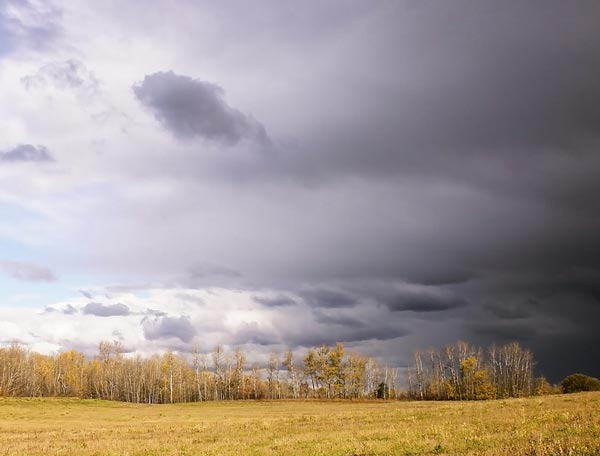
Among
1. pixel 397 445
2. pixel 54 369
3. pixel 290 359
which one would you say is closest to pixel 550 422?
→ pixel 397 445

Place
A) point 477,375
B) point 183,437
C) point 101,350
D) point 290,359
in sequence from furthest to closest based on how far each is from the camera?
point 101,350 → point 290,359 → point 477,375 → point 183,437

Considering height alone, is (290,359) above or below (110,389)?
above

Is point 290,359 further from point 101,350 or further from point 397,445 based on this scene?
point 397,445

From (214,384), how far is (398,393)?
6134 centimetres

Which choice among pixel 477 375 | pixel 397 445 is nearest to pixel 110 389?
pixel 477 375

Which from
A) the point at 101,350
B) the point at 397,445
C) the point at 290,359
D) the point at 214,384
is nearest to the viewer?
the point at 397,445

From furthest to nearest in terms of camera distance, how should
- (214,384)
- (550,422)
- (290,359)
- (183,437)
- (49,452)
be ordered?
(214,384) < (290,359) < (183,437) < (49,452) < (550,422)

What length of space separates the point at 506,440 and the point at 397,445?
4.83m

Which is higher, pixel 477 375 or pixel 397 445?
pixel 397 445

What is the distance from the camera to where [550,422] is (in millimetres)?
28109

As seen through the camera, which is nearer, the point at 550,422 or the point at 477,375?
the point at 550,422

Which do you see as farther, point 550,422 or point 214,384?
point 214,384

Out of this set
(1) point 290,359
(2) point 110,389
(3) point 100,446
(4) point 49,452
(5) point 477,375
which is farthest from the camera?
(2) point 110,389

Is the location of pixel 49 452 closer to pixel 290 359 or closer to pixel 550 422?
pixel 550 422
